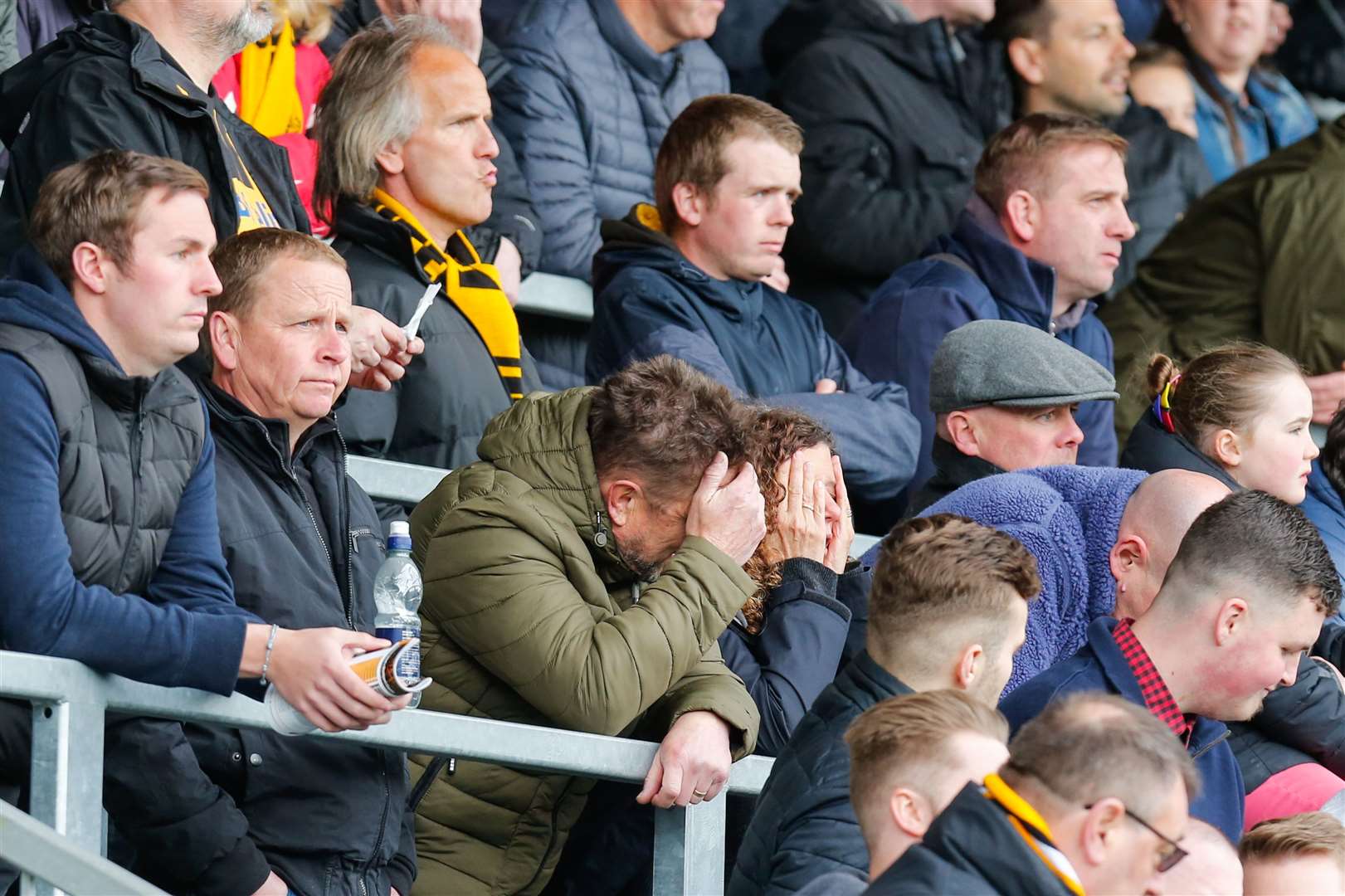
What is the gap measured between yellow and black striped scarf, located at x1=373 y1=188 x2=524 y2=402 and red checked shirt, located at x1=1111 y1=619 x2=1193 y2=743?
180 cm

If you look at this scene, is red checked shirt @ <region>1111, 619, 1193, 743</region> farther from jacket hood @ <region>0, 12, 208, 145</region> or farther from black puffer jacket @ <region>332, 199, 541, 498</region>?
jacket hood @ <region>0, 12, 208, 145</region>

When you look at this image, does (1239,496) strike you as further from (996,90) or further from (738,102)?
(996,90)

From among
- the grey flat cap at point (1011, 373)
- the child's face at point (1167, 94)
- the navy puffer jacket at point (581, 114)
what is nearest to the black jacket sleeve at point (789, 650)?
the grey flat cap at point (1011, 373)

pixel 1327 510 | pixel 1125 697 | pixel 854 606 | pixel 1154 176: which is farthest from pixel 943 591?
pixel 1154 176

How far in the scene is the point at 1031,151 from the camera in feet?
22.2

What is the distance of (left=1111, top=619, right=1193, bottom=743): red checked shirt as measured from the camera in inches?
168

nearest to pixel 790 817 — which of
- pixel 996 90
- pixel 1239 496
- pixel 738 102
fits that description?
pixel 1239 496

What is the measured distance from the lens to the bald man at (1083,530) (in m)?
4.76

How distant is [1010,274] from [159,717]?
3640 millimetres

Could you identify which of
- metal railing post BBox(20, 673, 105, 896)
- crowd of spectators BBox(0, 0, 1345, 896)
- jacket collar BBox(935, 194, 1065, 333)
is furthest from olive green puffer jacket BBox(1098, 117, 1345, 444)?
metal railing post BBox(20, 673, 105, 896)

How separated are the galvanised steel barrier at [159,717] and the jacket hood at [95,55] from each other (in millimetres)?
1589

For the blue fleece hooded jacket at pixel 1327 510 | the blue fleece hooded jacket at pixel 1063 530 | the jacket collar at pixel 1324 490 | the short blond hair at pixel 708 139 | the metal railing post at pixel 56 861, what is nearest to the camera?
the metal railing post at pixel 56 861

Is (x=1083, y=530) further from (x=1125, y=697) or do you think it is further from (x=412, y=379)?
(x=412, y=379)

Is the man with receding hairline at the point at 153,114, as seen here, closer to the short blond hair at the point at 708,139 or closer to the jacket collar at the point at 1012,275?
the short blond hair at the point at 708,139
